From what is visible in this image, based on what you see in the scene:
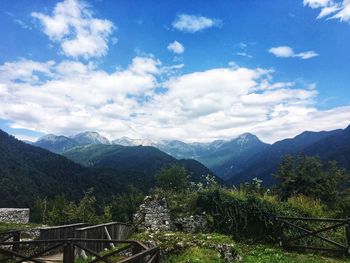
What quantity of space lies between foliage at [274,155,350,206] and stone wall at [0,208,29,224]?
70.9 feet

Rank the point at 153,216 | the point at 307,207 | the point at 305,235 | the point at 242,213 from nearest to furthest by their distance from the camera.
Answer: the point at 305,235 < the point at 242,213 < the point at 307,207 < the point at 153,216

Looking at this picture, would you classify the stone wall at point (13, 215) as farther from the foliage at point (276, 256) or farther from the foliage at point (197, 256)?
the foliage at point (276, 256)

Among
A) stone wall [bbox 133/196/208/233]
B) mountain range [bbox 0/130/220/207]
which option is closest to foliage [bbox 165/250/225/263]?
stone wall [bbox 133/196/208/233]

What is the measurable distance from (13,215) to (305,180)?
24.8 meters

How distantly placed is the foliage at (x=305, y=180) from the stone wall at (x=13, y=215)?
21.6 m

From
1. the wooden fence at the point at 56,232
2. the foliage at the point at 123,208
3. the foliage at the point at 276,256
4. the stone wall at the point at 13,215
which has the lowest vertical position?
the foliage at the point at 123,208

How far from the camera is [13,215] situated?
27.5 meters

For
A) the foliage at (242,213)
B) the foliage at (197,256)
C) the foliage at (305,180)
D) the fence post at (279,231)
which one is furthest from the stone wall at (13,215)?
the foliage at (305,180)

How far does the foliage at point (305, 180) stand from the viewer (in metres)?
30.6

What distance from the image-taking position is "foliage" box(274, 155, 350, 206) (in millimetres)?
30594

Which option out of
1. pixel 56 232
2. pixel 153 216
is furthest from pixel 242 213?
pixel 56 232

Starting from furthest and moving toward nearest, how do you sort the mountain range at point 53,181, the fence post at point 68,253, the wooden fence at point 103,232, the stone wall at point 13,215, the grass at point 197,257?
1. the mountain range at point 53,181
2. the stone wall at point 13,215
3. the wooden fence at point 103,232
4. the grass at point 197,257
5. the fence post at point 68,253

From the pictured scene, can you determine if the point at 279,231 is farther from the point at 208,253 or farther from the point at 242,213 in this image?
the point at 208,253

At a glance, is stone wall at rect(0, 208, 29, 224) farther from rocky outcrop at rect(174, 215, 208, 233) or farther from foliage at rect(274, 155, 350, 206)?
foliage at rect(274, 155, 350, 206)
